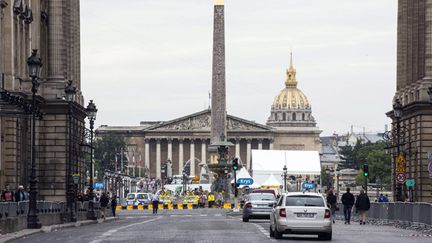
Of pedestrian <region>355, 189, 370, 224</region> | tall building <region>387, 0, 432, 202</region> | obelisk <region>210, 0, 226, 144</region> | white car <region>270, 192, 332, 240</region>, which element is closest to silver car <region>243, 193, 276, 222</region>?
pedestrian <region>355, 189, 370, 224</region>

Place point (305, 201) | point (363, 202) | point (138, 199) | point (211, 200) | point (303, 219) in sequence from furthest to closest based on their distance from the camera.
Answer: point (138, 199), point (211, 200), point (363, 202), point (305, 201), point (303, 219)

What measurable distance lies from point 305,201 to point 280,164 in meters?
73.1

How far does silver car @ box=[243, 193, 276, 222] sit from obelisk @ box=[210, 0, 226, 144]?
291 feet

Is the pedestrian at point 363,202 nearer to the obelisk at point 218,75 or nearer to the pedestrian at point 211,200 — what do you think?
the pedestrian at point 211,200

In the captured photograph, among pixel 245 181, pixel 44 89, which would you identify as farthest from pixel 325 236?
pixel 245 181

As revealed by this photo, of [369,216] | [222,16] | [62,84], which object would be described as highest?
[222,16]

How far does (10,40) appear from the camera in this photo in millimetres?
77062

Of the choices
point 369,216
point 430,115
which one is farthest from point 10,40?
point 430,115

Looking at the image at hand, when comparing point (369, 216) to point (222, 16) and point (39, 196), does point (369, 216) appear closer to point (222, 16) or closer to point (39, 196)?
point (39, 196)

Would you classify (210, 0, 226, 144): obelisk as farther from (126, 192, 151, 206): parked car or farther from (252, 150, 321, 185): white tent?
(252, 150, 321, 185): white tent

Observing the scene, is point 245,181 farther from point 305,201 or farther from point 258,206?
point 305,201

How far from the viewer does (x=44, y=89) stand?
86688mm

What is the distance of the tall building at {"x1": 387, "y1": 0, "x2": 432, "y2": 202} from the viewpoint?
3588 inches

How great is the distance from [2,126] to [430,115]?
88.4 ft
